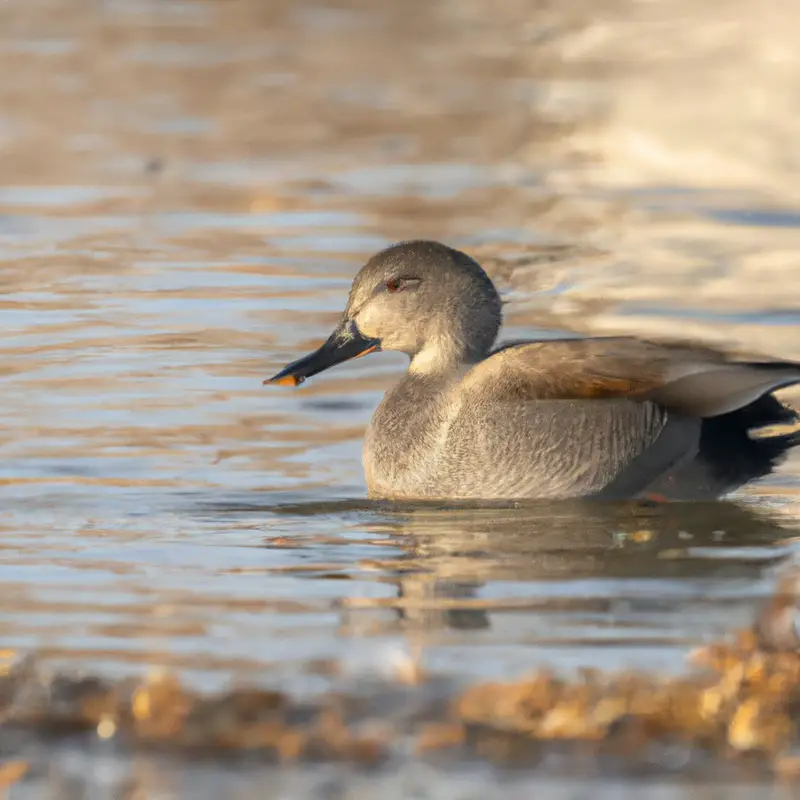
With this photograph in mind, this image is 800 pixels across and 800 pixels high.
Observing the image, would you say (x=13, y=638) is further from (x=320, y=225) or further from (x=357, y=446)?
(x=320, y=225)

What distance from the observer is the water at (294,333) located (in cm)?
589

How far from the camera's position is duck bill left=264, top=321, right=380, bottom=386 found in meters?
8.34

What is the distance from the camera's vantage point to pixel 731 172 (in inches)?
597

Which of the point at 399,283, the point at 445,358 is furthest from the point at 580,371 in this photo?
the point at 399,283

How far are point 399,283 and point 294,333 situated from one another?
228 cm

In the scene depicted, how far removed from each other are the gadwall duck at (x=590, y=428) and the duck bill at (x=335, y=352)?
1.65 ft

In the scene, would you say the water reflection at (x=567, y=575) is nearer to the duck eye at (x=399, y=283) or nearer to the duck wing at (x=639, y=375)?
the duck wing at (x=639, y=375)

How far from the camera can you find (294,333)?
10.5 metres

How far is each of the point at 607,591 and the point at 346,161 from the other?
9.36 meters

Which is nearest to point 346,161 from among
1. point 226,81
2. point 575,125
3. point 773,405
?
point 575,125

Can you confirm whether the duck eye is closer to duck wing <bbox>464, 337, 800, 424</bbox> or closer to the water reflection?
duck wing <bbox>464, 337, 800, 424</bbox>

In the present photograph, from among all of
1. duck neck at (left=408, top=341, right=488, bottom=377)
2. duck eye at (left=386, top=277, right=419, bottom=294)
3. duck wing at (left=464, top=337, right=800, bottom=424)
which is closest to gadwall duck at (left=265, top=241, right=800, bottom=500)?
duck wing at (left=464, top=337, right=800, bottom=424)

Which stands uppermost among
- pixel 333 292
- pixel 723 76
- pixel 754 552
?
pixel 723 76

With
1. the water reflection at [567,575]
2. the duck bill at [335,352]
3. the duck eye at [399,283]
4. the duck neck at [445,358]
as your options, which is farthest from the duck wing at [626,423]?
the duck bill at [335,352]
